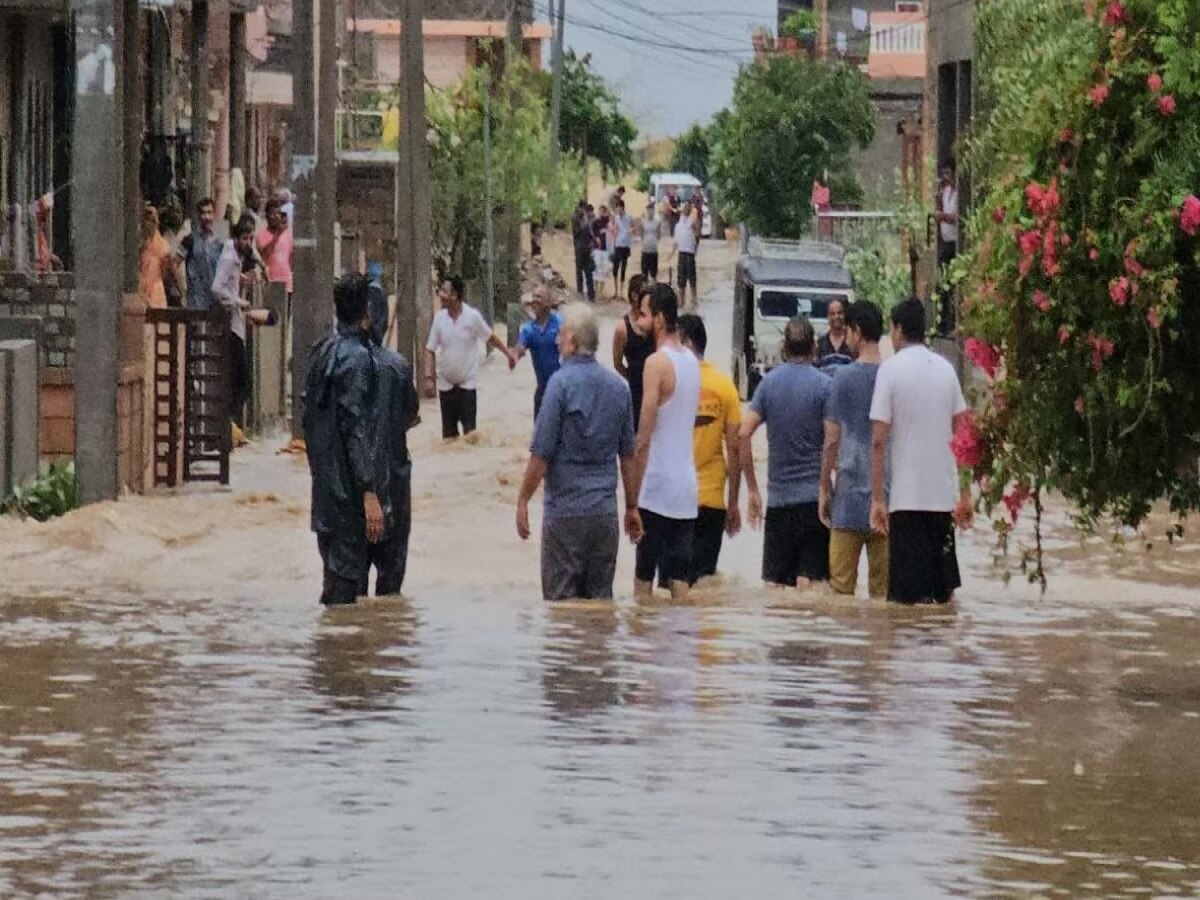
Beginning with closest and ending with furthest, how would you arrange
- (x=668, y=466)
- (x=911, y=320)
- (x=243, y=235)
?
(x=911, y=320)
(x=668, y=466)
(x=243, y=235)

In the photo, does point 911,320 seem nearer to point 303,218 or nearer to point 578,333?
point 578,333

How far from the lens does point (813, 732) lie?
436 inches

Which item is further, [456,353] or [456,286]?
[456,286]

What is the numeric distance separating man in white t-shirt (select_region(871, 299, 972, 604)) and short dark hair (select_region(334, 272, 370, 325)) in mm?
2242

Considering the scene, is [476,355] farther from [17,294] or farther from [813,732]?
[813,732]

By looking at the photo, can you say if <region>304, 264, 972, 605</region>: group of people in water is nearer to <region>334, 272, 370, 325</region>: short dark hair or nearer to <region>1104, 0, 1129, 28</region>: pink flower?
<region>334, 272, 370, 325</region>: short dark hair

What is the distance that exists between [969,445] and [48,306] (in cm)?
1193

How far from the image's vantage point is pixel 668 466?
15.3 meters

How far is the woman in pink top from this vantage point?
32.4 m

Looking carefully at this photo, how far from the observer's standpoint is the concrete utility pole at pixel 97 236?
20.3 m

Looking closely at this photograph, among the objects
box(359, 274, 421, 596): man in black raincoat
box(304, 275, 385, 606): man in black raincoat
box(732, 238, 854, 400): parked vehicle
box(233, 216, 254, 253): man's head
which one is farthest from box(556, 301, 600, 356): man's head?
box(732, 238, 854, 400): parked vehicle

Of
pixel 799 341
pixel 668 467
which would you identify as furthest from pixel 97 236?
pixel 668 467

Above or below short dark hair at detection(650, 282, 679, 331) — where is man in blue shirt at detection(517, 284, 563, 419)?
below

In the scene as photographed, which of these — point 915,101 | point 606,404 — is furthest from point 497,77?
point 606,404
